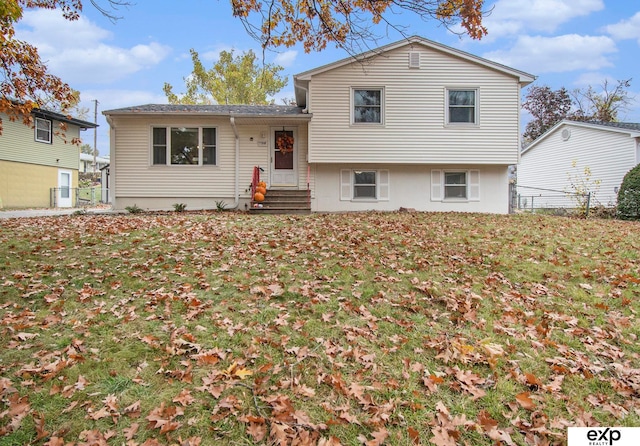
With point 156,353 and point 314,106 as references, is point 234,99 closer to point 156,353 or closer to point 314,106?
point 314,106

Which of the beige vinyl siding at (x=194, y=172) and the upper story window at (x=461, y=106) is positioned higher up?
the upper story window at (x=461, y=106)

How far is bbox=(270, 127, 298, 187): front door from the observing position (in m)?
14.7

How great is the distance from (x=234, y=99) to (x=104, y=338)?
28796mm

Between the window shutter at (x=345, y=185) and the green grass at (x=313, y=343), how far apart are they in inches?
319

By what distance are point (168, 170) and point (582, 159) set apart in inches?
823

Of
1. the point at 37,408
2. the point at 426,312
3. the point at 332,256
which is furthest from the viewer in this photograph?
the point at 332,256

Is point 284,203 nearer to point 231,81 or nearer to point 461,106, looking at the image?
point 461,106

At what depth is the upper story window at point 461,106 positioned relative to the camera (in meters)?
14.4

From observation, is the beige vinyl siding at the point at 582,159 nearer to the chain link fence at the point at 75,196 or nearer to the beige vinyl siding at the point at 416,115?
the beige vinyl siding at the point at 416,115

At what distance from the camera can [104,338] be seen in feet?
12.2

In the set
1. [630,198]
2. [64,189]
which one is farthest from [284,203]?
[64,189]

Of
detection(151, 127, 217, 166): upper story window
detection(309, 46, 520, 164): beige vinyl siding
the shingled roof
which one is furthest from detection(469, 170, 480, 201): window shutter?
detection(151, 127, 217, 166): upper story window

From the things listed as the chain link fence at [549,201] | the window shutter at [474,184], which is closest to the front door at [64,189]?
the window shutter at [474,184]

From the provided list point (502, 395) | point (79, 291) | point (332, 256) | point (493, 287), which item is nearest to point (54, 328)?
point (79, 291)
